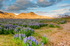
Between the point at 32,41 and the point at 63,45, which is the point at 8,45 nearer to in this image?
the point at 32,41

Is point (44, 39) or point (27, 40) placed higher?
point (27, 40)

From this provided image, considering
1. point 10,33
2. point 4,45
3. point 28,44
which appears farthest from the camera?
point 10,33

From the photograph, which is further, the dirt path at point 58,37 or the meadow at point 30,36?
the dirt path at point 58,37

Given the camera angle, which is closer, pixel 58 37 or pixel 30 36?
pixel 30 36

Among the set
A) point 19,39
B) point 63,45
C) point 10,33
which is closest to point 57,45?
point 63,45

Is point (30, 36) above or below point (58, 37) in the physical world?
above

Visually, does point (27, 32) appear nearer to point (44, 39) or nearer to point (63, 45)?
point (44, 39)

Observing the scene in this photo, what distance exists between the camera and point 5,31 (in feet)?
29.3

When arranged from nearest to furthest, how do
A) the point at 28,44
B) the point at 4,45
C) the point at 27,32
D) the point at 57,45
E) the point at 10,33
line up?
the point at 28,44 → the point at 4,45 → the point at 57,45 → the point at 27,32 → the point at 10,33

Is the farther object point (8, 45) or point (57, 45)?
point (57, 45)

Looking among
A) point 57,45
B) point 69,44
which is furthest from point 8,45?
point 69,44

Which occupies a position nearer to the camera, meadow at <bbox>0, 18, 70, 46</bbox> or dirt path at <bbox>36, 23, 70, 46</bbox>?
meadow at <bbox>0, 18, 70, 46</bbox>

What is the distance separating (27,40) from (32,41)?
16 cm

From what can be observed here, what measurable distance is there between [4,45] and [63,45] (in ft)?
7.52
